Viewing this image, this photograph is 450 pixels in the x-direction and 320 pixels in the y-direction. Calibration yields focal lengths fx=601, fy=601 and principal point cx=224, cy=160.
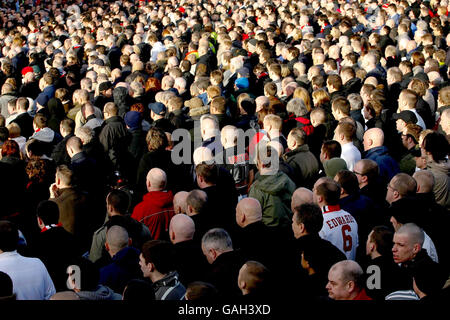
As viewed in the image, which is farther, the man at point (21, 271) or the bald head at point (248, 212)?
the bald head at point (248, 212)

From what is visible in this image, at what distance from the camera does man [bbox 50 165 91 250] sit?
654 centimetres

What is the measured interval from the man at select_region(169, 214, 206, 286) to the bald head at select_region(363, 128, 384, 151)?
291cm

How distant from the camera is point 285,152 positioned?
776cm

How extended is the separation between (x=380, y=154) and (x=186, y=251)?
3.09 metres

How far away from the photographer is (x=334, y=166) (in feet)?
22.6

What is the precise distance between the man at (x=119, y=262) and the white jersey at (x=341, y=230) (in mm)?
1794

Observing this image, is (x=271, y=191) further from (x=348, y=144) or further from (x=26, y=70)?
(x=26, y=70)

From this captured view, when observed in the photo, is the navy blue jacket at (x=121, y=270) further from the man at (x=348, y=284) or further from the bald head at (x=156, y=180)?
the man at (x=348, y=284)

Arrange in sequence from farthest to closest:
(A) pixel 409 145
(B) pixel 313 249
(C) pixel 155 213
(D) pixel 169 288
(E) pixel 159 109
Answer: (E) pixel 159 109 → (A) pixel 409 145 → (C) pixel 155 213 → (B) pixel 313 249 → (D) pixel 169 288

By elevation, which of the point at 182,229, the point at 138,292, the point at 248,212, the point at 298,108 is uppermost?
the point at 298,108

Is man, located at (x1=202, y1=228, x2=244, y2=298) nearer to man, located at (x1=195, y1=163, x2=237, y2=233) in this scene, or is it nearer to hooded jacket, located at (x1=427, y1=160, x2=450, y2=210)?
man, located at (x1=195, y1=163, x2=237, y2=233)

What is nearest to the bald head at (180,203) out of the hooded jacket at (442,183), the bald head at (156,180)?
the bald head at (156,180)

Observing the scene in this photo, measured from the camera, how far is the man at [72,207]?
6.54 meters

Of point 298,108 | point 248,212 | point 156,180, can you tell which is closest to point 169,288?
point 248,212
